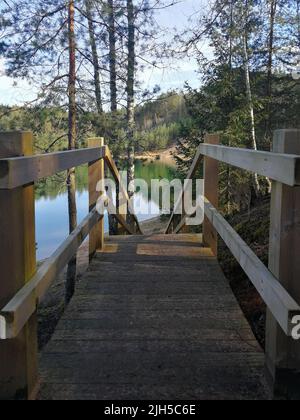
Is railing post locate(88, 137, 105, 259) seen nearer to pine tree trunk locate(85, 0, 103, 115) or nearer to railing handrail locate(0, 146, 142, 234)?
railing handrail locate(0, 146, 142, 234)

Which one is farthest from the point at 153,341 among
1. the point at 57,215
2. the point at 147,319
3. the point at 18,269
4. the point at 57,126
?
the point at 57,215

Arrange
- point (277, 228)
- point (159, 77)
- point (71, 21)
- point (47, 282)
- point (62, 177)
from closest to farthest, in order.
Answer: point (277, 228) < point (47, 282) < point (71, 21) < point (62, 177) < point (159, 77)

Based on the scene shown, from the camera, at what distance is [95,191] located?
4.50 metres

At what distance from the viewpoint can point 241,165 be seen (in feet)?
8.46

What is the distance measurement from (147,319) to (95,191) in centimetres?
182

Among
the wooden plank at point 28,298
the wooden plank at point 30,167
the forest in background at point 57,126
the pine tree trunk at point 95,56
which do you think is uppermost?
the pine tree trunk at point 95,56

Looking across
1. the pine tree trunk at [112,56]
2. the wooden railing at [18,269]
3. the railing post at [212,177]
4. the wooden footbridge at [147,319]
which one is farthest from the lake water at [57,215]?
the wooden railing at [18,269]

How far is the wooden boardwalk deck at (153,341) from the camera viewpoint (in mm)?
2240

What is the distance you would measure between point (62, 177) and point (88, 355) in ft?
33.4

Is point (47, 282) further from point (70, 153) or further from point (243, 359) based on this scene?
point (243, 359)

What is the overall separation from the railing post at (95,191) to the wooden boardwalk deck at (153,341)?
0.48 meters

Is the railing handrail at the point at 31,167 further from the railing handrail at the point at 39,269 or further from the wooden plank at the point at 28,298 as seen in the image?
the wooden plank at the point at 28,298

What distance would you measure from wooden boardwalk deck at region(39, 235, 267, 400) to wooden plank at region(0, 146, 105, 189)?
42.8 inches
